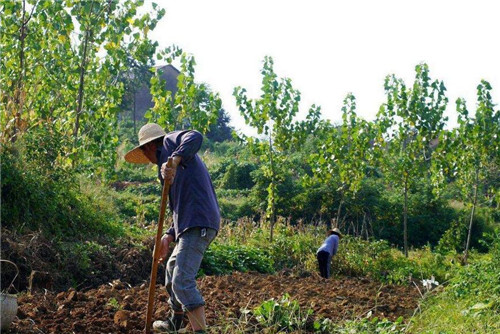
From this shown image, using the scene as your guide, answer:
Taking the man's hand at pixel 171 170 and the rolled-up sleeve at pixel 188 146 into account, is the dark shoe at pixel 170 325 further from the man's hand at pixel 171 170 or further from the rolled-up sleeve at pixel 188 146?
the rolled-up sleeve at pixel 188 146

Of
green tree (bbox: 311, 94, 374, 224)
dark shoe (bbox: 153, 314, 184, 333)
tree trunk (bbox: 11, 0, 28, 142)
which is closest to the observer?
dark shoe (bbox: 153, 314, 184, 333)

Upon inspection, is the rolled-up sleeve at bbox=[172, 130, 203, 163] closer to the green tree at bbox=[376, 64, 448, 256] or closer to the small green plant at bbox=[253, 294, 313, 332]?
the small green plant at bbox=[253, 294, 313, 332]

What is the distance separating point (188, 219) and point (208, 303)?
1662 mm

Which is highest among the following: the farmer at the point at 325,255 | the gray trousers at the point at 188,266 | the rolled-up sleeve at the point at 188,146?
the rolled-up sleeve at the point at 188,146

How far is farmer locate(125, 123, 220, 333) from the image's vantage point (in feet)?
18.4

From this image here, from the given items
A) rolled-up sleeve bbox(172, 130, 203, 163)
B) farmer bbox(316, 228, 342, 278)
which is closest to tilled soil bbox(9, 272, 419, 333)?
farmer bbox(316, 228, 342, 278)

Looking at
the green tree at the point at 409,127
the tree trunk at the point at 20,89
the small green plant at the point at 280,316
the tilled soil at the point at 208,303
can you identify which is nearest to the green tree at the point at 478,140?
the green tree at the point at 409,127

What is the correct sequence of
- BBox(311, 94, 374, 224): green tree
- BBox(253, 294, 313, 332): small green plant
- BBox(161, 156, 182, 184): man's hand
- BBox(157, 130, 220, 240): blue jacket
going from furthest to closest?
1. BBox(311, 94, 374, 224): green tree
2. BBox(253, 294, 313, 332): small green plant
3. BBox(157, 130, 220, 240): blue jacket
4. BBox(161, 156, 182, 184): man's hand

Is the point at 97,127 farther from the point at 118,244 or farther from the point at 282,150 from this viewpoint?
the point at 282,150

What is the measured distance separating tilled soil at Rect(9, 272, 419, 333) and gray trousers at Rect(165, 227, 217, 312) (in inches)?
17.1

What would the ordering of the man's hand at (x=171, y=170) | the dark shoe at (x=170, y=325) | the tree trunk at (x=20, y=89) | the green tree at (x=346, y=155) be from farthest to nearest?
the green tree at (x=346, y=155) → the tree trunk at (x=20, y=89) → the dark shoe at (x=170, y=325) → the man's hand at (x=171, y=170)

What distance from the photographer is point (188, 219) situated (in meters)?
5.70

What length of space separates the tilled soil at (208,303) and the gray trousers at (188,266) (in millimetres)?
433

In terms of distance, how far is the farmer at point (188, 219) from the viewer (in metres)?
5.60
